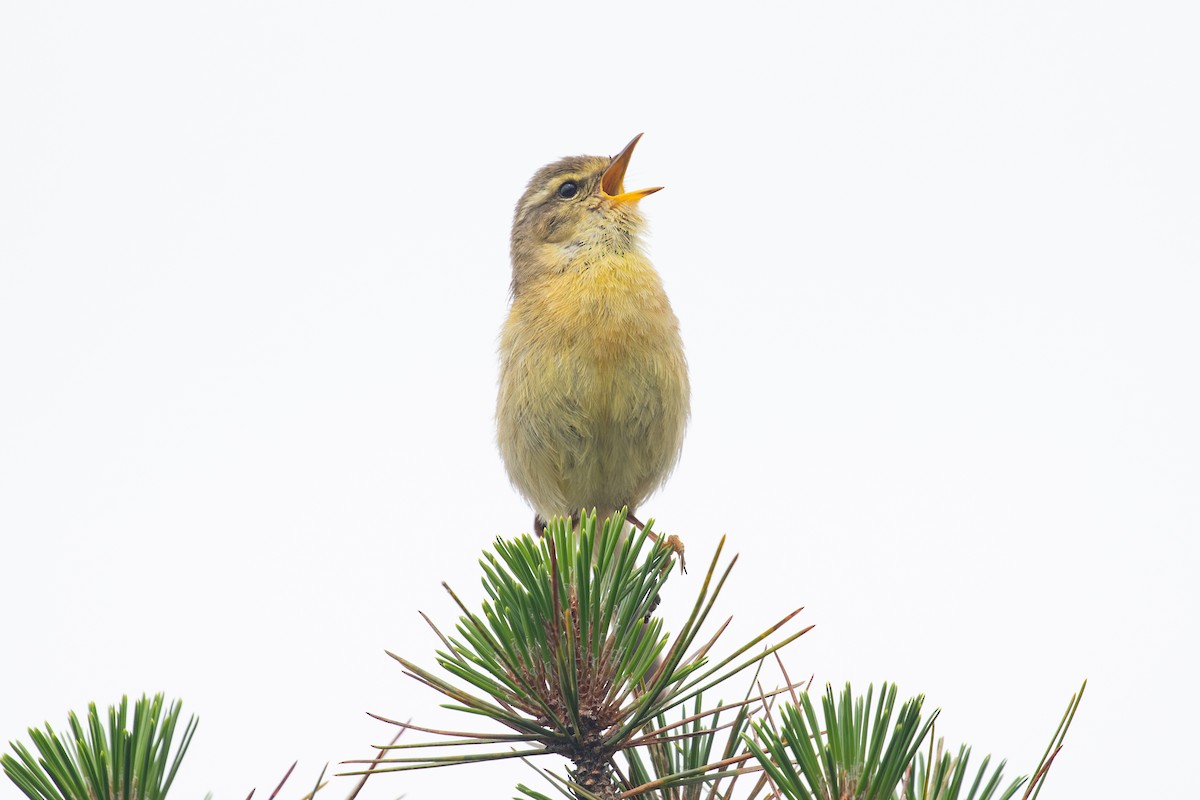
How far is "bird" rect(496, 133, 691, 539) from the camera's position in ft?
17.6

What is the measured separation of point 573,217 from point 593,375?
1.32m

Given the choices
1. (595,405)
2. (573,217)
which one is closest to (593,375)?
(595,405)

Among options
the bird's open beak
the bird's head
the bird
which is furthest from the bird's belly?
the bird's open beak

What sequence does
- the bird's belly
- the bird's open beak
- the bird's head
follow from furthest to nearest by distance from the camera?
1. the bird's open beak
2. the bird's head
3. the bird's belly

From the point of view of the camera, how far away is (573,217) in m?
6.32

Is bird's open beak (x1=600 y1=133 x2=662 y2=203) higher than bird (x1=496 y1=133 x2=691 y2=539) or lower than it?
higher

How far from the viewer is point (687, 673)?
240 centimetres

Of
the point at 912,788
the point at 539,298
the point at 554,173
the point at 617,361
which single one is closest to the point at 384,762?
the point at 912,788

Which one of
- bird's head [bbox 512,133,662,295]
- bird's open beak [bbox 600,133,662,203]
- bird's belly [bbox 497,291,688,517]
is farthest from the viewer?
bird's open beak [bbox 600,133,662,203]

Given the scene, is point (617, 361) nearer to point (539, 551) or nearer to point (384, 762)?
point (539, 551)

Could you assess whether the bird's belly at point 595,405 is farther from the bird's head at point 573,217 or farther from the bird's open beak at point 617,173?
the bird's open beak at point 617,173

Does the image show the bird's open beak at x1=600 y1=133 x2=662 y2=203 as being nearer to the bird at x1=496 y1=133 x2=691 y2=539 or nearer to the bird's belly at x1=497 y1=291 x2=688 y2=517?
the bird at x1=496 y1=133 x2=691 y2=539

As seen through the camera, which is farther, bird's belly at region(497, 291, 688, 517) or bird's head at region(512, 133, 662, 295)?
bird's head at region(512, 133, 662, 295)

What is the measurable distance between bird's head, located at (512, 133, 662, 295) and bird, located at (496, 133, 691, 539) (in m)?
0.01
